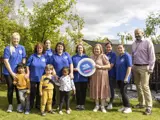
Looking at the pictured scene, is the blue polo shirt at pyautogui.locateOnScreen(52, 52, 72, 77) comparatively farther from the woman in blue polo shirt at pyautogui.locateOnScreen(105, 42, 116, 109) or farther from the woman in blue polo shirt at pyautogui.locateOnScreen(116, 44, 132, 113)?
the woman in blue polo shirt at pyautogui.locateOnScreen(116, 44, 132, 113)

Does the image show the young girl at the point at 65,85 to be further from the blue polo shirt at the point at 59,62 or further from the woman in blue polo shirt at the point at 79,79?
the woman in blue polo shirt at the point at 79,79

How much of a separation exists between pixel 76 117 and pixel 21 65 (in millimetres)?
1776

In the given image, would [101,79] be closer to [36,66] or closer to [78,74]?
[78,74]

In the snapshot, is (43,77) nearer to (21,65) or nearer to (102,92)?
(21,65)

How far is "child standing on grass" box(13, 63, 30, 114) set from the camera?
5898 millimetres

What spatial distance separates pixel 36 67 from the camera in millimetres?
5875

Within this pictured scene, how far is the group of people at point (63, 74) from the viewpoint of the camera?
586 cm

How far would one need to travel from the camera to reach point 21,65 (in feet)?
19.4

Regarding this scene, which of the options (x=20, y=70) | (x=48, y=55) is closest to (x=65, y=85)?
(x=48, y=55)

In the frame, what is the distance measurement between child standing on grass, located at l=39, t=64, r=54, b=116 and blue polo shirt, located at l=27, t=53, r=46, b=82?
15cm

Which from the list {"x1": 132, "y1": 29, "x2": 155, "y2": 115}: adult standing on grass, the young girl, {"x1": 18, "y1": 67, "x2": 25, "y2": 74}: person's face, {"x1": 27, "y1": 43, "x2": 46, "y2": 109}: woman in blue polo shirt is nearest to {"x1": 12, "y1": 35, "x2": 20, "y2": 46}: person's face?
{"x1": 27, "y1": 43, "x2": 46, "y2": 109}: woman in blue polo shirt

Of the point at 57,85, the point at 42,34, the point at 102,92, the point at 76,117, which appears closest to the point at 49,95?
the point at 57,85

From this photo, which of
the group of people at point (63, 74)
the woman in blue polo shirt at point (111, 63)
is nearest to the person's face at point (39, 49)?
the group of people at point (63, 74)

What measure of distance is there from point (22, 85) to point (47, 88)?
621 mm
